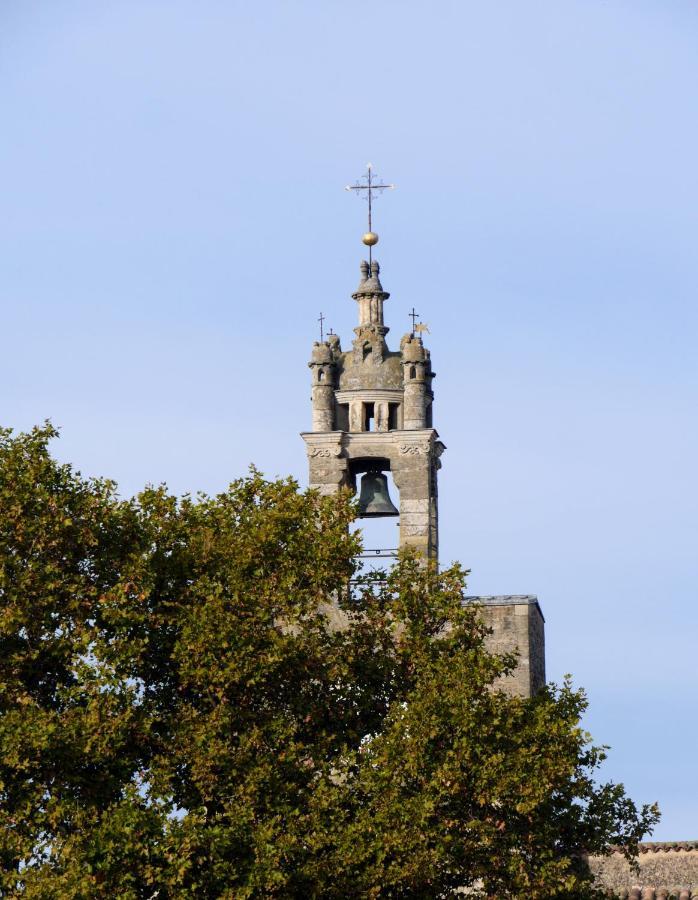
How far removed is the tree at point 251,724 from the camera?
30.9 metres

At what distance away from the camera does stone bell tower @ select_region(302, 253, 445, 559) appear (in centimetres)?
4519

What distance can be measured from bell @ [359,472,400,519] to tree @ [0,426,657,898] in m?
10.5

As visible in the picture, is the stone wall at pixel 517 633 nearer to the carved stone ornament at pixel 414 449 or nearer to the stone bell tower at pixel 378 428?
the stone bell tower at pixel 378 428

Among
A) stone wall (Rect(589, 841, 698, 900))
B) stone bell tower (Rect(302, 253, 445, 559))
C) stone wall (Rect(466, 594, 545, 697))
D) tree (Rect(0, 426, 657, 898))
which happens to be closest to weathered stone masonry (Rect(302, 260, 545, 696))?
stone bell tower (Rect(302, 253, 445, 559))

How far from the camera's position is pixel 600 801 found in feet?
110

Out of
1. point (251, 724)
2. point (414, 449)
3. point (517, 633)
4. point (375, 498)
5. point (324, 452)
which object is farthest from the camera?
point (375, 498)

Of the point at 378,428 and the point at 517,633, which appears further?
the point at 378,428

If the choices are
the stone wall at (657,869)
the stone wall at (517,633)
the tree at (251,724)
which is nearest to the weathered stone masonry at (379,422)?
the stone wall at (517,633)

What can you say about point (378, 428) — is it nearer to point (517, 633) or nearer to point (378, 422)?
point (378, 422)

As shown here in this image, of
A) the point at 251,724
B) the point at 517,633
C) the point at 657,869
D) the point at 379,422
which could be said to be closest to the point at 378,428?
the point at 379,422

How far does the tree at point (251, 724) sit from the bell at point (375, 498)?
415 inches

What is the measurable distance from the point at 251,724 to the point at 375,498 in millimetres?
13506

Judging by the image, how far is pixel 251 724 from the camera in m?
32.6

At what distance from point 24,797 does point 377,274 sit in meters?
18.8
